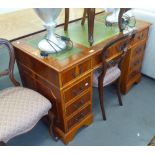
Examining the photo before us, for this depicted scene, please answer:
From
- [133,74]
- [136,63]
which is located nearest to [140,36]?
[136,63]

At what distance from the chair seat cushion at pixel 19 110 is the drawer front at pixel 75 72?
0.22 metres

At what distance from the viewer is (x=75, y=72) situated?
123 cm

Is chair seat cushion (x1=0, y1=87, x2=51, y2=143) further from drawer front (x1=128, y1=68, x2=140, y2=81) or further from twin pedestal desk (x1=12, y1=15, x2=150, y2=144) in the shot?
drawer front (x1=128, y1=68, x2=140, y2=81)

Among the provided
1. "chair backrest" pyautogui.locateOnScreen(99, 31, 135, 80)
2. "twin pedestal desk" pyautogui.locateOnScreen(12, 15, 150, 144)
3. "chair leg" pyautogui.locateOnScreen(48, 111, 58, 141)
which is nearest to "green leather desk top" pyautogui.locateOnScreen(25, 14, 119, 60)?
"twin pedestal desk" pyautogui.locateOnScreen(12, 15, 150, 144)

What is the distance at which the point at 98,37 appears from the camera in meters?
1.48

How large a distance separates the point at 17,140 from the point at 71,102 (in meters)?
0.56

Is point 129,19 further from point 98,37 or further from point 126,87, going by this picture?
point 126,87

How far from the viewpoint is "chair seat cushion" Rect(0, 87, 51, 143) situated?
3.59 ft

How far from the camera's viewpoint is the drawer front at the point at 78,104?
1.35 m

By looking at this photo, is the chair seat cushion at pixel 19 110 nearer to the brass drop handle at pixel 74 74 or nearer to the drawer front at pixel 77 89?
the drawer front at pixel 77 89

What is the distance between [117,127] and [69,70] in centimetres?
74
